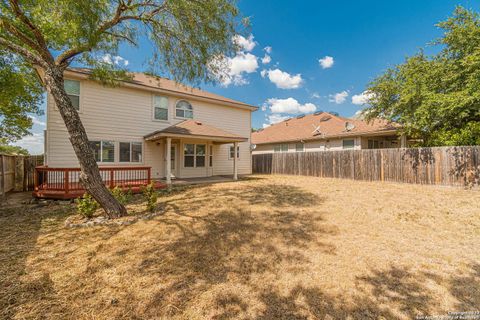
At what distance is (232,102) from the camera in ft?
48.2

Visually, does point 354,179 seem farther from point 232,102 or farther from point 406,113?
point 232,102

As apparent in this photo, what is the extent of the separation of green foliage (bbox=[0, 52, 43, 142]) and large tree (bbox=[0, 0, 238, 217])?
293 centimetres

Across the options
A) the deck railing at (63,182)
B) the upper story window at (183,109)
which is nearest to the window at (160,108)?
the upper story window at (183,109)

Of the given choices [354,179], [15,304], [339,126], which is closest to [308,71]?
[339,126]

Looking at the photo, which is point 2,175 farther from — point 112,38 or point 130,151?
point 112,38

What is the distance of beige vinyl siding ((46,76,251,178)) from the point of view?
30.7ft

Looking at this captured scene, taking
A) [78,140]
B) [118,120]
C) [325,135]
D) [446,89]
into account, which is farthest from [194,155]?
[446,89]

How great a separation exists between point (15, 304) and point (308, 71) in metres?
21.2

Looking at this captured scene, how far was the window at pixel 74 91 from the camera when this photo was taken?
9.65m

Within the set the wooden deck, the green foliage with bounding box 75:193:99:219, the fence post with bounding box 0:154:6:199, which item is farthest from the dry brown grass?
the fence post with bounding box 0:154:6:199

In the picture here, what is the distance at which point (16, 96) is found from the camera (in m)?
13.4

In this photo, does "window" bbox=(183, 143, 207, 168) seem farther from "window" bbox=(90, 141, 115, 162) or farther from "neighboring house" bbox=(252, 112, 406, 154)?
"neighboring house" bbox=(252, 112, 406, 154)

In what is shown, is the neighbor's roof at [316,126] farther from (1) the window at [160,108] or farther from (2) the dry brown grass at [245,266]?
→ (1) the window at [160,108]

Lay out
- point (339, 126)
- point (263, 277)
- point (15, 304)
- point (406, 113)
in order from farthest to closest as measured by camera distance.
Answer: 1. point (339, 126)
2. point (406, 113)
3. point (263, 277)
4. point (15, 304)
